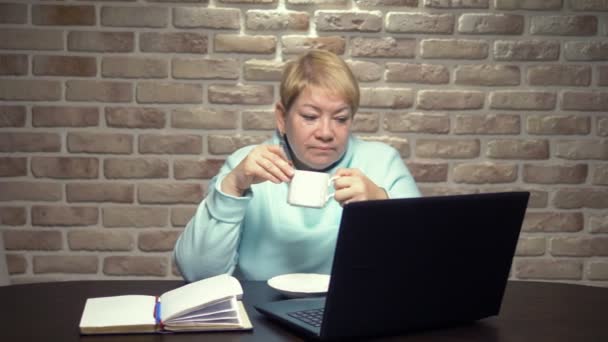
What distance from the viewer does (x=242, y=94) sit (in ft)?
7.66

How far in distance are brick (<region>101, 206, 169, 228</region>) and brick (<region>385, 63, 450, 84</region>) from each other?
0.88 m

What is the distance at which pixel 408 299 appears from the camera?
1.08 metres

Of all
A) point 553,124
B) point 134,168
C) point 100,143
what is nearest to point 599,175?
point 553,124

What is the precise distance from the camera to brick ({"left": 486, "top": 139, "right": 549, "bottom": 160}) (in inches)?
94.8

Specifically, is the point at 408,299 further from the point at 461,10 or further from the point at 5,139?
the point at 5,139

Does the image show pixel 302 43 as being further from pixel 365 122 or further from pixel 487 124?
pixel 487 124

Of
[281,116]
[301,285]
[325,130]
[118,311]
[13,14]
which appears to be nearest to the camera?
[118,311]

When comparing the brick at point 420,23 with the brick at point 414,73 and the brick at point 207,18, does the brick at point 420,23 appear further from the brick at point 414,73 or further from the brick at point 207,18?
the brick at point 207,18

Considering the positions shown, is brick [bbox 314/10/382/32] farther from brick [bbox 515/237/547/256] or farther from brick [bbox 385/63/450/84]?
brick [bbox 515/237/547/256]

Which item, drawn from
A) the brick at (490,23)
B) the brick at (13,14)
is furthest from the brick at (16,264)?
the brick at (490,23)

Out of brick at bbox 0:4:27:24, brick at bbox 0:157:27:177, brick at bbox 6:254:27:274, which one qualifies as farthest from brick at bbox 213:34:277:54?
brick at bbox 6:254:27:274

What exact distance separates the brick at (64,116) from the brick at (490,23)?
1260mm

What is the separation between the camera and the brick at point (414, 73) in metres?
2.36

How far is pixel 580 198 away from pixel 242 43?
128cm
